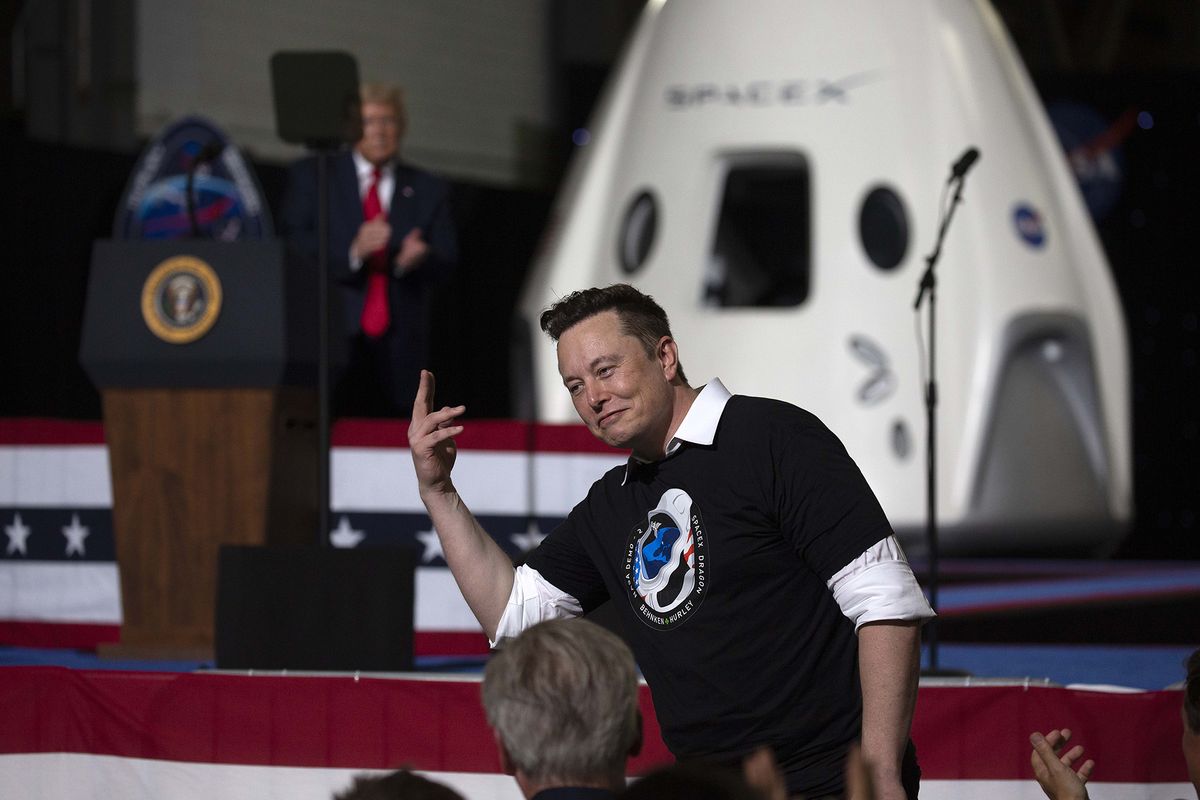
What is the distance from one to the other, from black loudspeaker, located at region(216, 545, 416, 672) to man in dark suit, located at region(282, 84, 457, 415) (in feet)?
5.08

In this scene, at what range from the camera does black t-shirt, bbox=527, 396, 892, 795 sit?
2.61 m

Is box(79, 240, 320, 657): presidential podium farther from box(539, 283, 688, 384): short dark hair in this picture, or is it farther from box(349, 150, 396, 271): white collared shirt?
box(539, 283, 688, 384): short dark hair

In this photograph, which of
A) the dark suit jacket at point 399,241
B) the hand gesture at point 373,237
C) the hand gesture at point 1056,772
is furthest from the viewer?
the dark suit jacket at point 399,241

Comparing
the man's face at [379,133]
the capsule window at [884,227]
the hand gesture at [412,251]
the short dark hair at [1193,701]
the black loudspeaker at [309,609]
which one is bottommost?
the black loudspeaker at [309,609]

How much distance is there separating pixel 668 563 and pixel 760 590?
18cm

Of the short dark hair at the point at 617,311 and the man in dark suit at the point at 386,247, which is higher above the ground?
the man in dark suit at the point at 386,247

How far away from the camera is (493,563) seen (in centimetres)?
293

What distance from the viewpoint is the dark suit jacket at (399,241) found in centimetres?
625

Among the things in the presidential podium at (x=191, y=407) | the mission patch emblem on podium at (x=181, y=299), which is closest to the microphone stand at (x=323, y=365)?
the presidential podium at (x=191, y=407)

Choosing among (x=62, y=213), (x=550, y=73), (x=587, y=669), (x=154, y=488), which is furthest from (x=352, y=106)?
(x=550, y=73)

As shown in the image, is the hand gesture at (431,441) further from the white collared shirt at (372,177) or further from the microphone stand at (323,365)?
the white collared shirt at (372,177)

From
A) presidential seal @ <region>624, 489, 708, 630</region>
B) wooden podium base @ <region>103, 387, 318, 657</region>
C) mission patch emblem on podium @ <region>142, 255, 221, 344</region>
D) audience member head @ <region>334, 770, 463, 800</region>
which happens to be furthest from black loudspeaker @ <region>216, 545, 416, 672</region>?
audience member head @ <region>334, 770, 463, 800</region>

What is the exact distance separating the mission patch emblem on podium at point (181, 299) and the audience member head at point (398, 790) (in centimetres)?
399

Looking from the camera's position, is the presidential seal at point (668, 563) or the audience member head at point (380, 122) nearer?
the presidential seal at point (668, 563)
